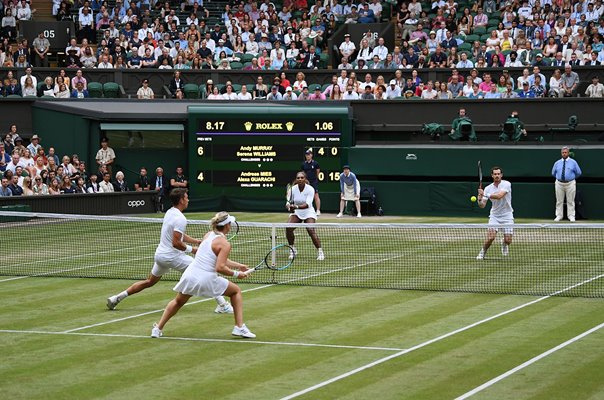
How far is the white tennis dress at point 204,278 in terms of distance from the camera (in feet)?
46.8

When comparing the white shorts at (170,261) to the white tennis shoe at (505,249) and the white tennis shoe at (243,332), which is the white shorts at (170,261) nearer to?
the white tennis shoe at (243,332)

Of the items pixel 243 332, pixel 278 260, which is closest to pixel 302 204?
pixel 278 260

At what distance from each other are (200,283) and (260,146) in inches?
820

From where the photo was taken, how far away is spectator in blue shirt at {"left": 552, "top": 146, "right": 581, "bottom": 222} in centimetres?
3150

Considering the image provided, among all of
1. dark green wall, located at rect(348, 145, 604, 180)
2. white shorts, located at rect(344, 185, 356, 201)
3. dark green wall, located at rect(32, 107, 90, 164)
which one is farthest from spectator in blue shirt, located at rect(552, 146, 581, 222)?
dark green wall, located at rect(32, 107, 90, 164)

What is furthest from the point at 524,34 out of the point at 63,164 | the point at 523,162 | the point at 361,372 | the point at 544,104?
the point at 361,372

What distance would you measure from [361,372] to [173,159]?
25262mm

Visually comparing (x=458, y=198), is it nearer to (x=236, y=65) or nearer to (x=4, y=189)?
(x=236, y=65)

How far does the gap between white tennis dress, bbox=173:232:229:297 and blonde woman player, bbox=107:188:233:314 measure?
5.32 ft

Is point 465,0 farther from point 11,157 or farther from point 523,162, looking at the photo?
point 11,157

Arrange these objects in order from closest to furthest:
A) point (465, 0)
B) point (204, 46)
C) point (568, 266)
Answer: point (568, 266)
point (204, 46)
point (465, 0)

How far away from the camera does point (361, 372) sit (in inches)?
495

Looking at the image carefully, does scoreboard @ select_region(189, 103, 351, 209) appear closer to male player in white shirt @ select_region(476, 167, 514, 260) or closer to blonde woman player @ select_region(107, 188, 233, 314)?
male player in white shirt @ select_region(476, 167, 514, 260)

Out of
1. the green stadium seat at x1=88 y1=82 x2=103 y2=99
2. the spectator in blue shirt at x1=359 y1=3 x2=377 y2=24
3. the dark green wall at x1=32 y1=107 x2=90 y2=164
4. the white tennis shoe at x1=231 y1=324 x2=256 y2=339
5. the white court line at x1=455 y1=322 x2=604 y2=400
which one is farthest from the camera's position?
the spectator in blue shirt at x1=359 y1=3 x2=377 y2=24
